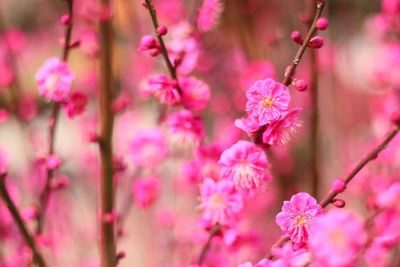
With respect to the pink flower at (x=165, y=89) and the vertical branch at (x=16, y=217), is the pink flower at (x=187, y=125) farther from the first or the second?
the vertical branch at (x=16, y=217)

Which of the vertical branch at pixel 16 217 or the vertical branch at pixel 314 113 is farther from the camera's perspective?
the vertical branch at pixel 314 113

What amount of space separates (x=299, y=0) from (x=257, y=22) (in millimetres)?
796

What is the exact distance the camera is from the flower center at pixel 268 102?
31.2 inches

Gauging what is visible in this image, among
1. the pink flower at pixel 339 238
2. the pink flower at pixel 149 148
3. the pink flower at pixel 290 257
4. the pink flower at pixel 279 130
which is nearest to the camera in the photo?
the pink flower at pixel 339 238

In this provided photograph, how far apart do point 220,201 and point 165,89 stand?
19cm

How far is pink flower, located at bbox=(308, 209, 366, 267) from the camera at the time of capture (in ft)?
1.96

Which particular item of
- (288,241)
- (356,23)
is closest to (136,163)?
(288,241)

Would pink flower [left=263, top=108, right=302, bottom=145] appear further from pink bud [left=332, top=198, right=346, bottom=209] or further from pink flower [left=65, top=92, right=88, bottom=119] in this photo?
pink flower [left=65, top=92, right=88, bottom=119]

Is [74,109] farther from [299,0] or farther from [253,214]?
[299,0]

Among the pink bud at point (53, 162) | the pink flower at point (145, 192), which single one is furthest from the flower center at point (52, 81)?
the pink flower at point (145, 192)

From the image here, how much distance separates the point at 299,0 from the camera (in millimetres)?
2779

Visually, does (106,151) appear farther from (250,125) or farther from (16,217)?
(250,125)

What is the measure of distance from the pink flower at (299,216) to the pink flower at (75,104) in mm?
386

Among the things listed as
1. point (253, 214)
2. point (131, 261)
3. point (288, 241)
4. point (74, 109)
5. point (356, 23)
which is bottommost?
point (131, 261)
